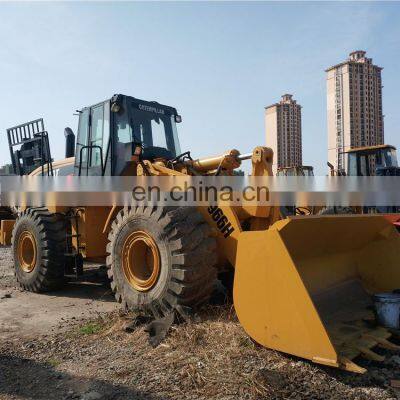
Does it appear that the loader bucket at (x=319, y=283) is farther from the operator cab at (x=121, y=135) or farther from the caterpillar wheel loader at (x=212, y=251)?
the operator cab at (x=121, y=135)

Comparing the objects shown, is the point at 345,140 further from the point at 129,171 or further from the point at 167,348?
the point at 167,348

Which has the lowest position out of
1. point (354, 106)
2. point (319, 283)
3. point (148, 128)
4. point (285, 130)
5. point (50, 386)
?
point (50, 386)

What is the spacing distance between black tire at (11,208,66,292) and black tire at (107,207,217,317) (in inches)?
98.9

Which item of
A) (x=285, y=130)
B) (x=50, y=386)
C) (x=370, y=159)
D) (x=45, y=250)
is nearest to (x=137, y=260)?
(x=50, y=386)

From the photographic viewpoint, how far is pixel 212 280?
16.8 ft

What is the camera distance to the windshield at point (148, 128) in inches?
276

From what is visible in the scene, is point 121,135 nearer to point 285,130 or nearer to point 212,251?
point 212,251

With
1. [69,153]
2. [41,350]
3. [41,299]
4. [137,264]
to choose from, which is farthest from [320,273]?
[69,153]

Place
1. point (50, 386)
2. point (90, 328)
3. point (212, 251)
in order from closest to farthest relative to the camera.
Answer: point (50, 386) < point (212, 251) < point (90, 328)

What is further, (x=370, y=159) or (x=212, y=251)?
(x=370, y=159)

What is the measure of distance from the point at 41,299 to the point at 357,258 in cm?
493

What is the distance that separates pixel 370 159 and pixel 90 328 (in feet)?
33.3

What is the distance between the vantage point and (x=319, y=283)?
4.89m

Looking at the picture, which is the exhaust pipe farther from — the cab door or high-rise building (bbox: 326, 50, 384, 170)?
high-rise building (bbox: 326, 50, 384, 170)
